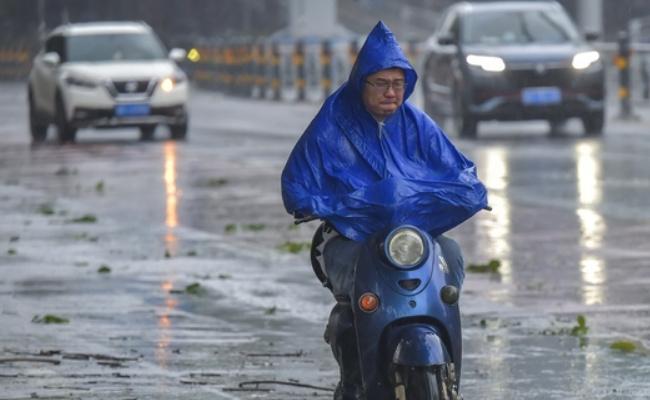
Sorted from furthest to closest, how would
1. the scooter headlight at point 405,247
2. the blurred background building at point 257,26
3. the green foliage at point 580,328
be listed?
the blurred background building at point 257,26
the green foliage at point 580,328
the scooter headlight at point 405,247

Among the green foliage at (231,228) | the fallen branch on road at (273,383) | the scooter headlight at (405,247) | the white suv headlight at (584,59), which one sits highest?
the scooter headlight at (405,247)

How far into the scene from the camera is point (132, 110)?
24.9 m

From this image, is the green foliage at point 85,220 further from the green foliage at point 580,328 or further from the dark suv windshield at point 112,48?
the dark suv windshield at point 112,48

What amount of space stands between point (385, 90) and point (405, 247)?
0.58 meters

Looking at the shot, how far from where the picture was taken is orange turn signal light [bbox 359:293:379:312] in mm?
5719

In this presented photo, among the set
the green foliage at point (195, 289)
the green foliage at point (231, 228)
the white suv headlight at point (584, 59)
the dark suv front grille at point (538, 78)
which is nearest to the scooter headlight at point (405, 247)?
the green foliage at point (195, 289)

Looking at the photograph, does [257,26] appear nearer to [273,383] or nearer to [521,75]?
[521,75]

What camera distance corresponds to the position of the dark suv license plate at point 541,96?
22.9 meters

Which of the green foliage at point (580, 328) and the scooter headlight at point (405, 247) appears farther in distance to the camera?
the green foliage at point (580, 328)

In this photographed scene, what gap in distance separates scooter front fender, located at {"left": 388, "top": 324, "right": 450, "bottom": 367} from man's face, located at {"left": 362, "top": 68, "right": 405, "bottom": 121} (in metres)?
0.74

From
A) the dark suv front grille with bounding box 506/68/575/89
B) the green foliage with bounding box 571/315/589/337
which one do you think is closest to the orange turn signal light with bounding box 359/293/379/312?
the green foliage with bounding box 571/315/589/337

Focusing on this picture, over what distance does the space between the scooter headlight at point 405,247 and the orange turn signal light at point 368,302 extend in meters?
0.14

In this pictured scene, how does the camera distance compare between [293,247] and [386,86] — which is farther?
[293,247]

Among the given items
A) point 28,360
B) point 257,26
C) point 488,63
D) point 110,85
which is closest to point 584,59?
point 488,63
